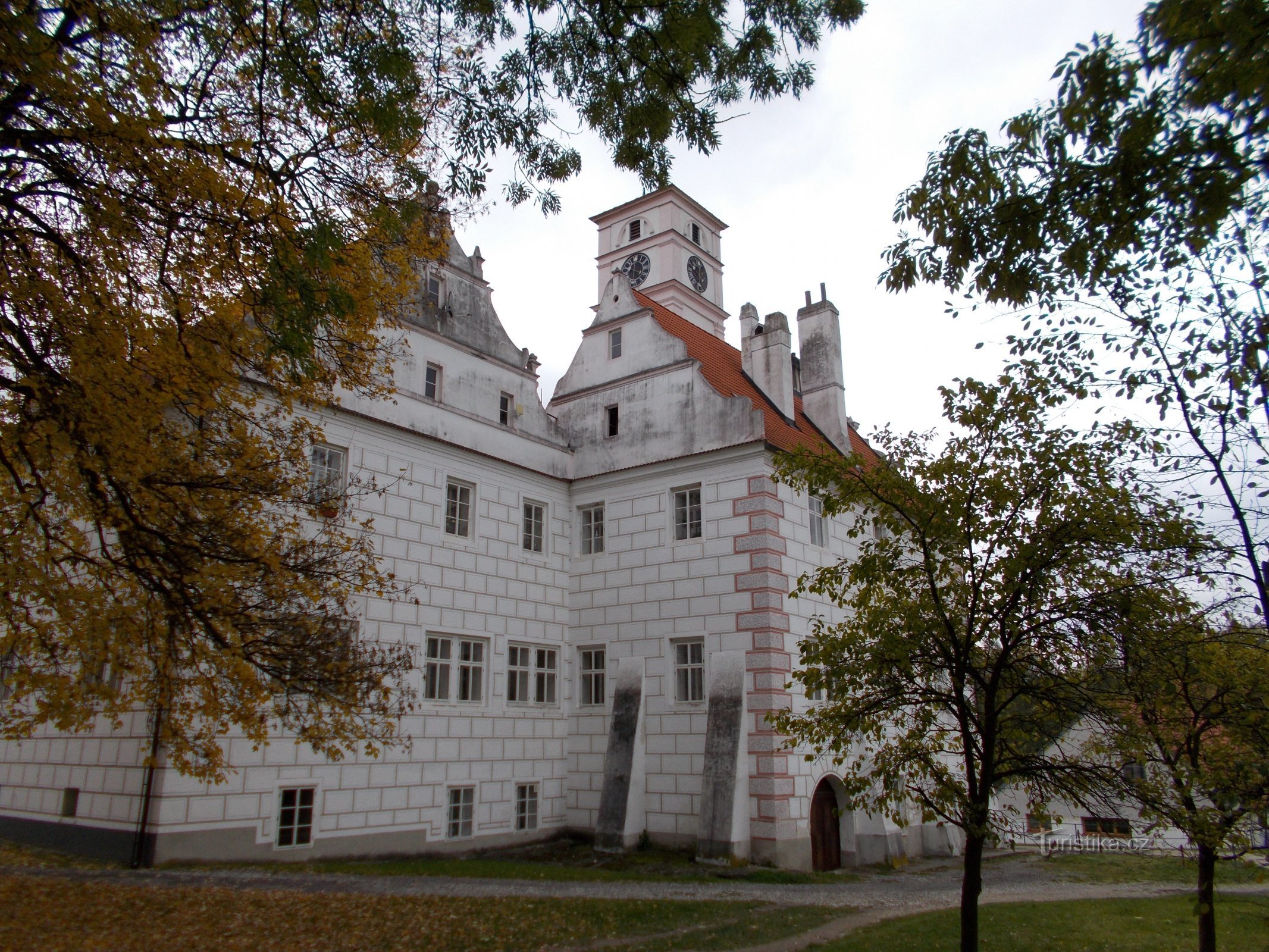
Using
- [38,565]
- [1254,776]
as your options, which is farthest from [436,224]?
[1254,776]

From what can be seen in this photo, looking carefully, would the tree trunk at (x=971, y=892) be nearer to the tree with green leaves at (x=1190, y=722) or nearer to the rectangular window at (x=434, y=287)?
the tree with green leaves at (x=1190, y=722)

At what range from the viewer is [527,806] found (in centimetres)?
2180

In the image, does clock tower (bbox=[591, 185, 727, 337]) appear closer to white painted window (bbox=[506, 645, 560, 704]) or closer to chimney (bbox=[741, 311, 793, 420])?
chimney (bbox=[741, 311, 793, 420])

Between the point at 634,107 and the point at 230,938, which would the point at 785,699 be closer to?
the point at 230,938

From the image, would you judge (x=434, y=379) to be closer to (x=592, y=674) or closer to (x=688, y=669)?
(x=592, y=674)

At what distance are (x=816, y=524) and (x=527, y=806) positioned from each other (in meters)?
10.2

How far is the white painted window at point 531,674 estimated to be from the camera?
22.2 meters

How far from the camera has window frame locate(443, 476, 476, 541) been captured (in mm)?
21417

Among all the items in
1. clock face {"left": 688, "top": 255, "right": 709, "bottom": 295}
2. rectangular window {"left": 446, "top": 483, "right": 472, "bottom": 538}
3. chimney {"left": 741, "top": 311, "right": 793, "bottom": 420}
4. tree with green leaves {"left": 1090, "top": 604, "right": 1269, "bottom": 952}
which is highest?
clock face {"left": 688, "top": 255, "right": 709, "bottom": 295}

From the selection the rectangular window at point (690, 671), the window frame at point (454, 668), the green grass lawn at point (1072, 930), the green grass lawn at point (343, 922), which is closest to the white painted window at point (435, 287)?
the window frame at point (454, 668)

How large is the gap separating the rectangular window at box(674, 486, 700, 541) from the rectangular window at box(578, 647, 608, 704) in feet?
12.5

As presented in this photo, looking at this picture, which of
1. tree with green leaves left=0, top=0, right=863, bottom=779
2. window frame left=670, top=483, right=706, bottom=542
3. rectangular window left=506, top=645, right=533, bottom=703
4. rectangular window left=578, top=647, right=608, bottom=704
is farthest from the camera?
rectangular window left=578, top=647, right=608, bottom=704

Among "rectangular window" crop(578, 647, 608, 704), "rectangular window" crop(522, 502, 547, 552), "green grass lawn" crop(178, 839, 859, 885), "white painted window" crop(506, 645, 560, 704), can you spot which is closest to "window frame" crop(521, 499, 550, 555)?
"rectangular window" crop(522, 502, 547, 552)

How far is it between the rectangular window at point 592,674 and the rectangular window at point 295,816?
785cm
